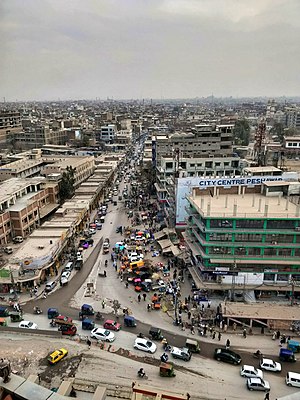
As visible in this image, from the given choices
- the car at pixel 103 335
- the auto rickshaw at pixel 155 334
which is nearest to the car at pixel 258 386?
the auto rickshaw at pixel 155 334

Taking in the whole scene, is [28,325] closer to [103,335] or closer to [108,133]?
[103,335]

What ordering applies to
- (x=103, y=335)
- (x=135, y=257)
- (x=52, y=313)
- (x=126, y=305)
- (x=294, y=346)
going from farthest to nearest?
(x=135, y=257) → (x=126, y=305) → (x=52, y=313) → (x=103, y=335) → (x=294, y=346)

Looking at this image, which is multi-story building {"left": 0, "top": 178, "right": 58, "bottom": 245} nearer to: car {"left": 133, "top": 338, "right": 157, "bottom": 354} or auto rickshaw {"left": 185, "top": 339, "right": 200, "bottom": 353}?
car {"left": 133, "top": 338, "right": 157, "bottom": 354}

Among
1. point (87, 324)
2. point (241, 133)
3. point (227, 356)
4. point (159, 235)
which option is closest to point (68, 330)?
point (87, 324)

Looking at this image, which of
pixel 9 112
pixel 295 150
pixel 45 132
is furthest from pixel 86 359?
pixel 9 112

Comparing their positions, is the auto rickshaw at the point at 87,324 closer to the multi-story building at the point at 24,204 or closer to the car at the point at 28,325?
the car at the point at 28,325

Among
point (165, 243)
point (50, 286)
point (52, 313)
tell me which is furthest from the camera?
point (165, 243)
